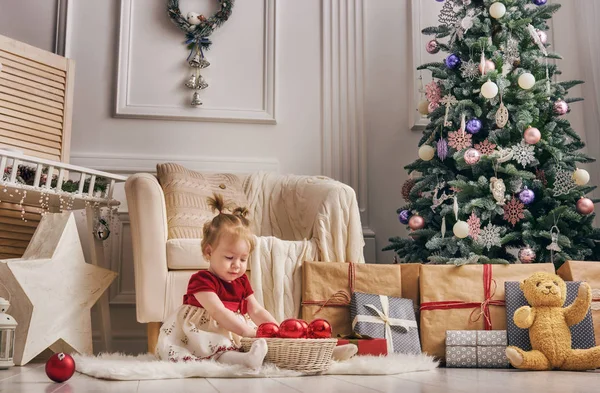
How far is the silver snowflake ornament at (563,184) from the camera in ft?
9.55

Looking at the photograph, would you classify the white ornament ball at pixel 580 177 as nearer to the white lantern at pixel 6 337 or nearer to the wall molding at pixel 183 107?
the wall molding at pixel 183 107

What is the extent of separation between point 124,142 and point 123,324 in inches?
37.9

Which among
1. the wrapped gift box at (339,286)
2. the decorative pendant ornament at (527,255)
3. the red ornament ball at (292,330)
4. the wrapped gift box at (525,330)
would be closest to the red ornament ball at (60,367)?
the red ornament ball at (292,330)

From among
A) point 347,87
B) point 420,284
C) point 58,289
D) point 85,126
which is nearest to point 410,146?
point 347,87

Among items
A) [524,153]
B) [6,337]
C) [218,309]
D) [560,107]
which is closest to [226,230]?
[218,309]

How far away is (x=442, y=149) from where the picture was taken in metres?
3.05

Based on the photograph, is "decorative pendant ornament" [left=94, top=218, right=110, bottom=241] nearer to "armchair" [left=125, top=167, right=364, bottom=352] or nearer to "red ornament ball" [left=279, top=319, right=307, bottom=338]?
"armchair" [left=125, top=167, right=364, bottom=352]

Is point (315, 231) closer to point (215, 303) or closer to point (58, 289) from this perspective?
point (215, 303)

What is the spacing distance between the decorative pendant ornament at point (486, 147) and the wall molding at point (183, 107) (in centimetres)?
123

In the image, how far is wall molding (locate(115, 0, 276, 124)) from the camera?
3650mm

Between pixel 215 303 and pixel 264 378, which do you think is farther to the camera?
pixel 215 303

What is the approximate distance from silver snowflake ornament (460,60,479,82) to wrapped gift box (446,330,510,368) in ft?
3.95

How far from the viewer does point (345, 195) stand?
2869 millimetres

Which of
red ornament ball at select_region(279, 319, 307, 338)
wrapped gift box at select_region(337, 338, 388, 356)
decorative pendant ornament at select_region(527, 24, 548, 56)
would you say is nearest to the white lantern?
red ornament ball at select_region(279, 319, 307, 338)
